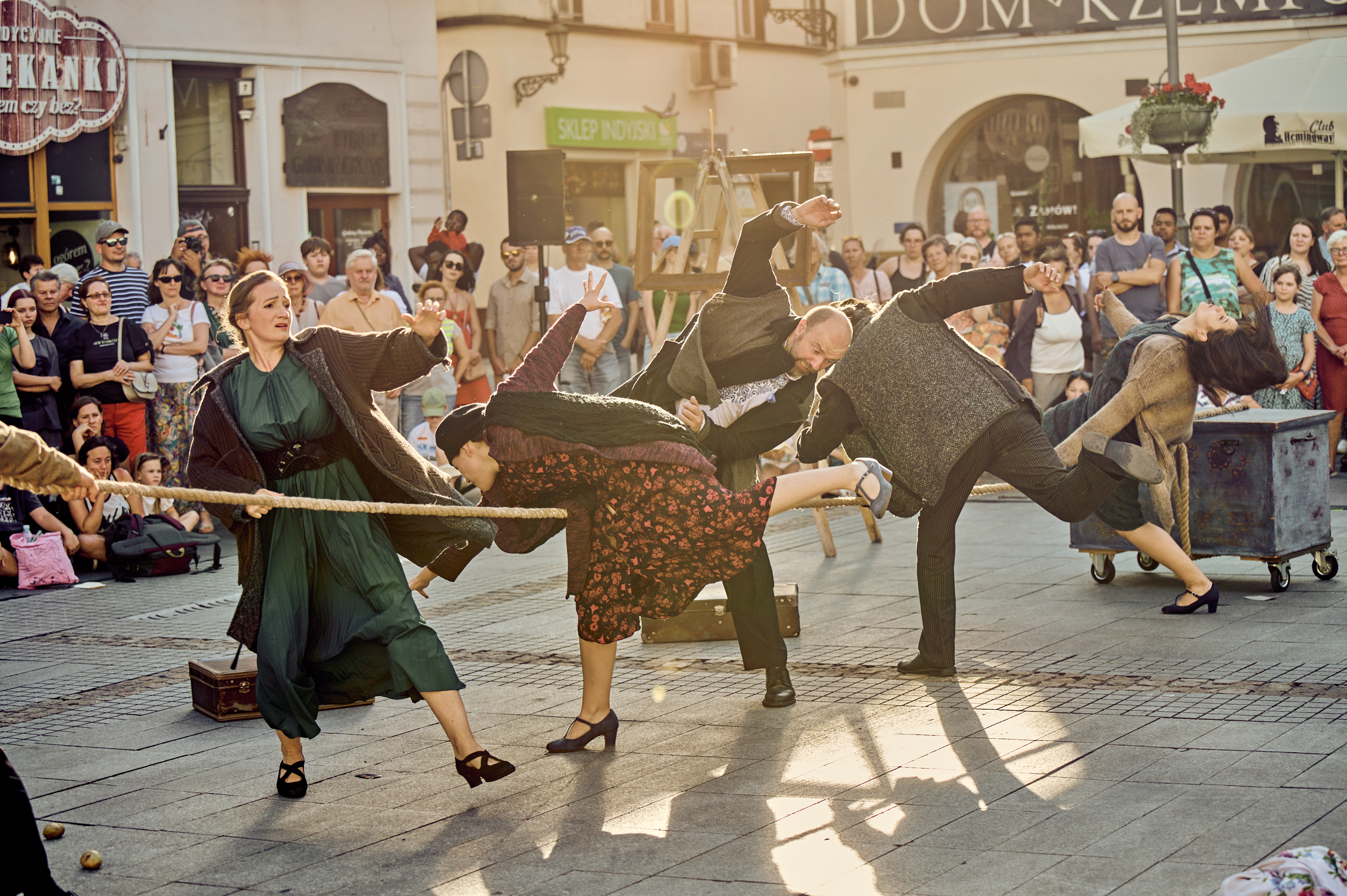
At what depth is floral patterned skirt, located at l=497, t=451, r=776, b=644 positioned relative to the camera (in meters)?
5.64

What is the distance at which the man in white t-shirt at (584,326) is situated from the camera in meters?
13.4

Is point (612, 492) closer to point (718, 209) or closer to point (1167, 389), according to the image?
point (1167, 389)

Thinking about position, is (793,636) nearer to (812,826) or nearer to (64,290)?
(812,826)

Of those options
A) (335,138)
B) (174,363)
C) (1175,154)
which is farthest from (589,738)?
(335,138)

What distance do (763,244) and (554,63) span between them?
17893 mm

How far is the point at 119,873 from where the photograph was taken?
480cm

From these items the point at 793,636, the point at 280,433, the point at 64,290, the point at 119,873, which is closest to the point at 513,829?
the point at 119,873

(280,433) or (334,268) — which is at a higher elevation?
(334,268)

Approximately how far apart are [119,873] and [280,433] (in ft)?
5.02

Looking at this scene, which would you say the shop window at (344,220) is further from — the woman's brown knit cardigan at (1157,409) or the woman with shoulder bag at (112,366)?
the woman's brown knit cardigan at (1157,409)

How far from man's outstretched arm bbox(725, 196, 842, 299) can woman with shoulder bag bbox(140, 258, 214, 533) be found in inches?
246

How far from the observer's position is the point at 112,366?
11.5 metres

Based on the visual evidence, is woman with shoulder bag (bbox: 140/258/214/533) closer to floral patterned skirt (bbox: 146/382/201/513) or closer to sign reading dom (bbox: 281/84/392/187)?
floral patterned skirt (bbox: 146/382/201/513)

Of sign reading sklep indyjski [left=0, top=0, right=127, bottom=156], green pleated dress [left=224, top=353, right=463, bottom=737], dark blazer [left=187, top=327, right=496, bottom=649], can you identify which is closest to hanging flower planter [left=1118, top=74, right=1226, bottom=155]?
sign reading sklep indyjski [left=0, top=0, right=127, bottom=156]
